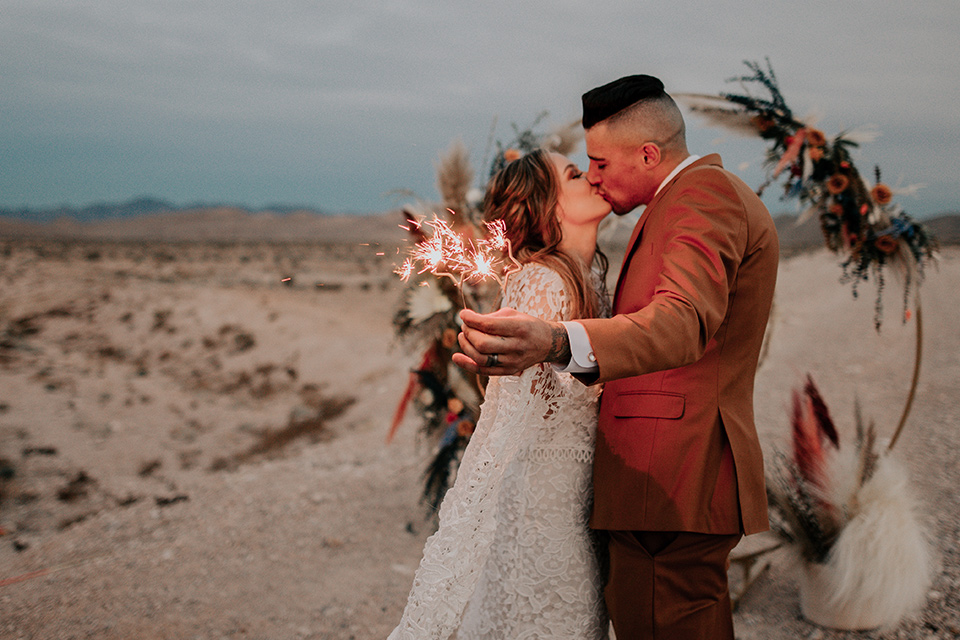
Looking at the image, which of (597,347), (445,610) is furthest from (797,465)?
(597,347)

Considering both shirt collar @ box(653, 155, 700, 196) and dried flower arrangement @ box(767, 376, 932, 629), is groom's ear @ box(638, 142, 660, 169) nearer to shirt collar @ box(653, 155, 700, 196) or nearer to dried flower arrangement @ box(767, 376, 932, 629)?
shirt collar @ box(653, 155, 700, 196)

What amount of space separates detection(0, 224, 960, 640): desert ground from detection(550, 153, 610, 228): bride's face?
102 centimetres

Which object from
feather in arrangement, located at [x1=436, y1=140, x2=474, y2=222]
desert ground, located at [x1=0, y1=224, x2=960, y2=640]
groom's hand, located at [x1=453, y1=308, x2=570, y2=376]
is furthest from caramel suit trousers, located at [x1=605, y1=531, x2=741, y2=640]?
feather in arrangement, located at [x1=436, y1=140, x2=474, y2=222]

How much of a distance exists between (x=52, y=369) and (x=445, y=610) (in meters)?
9.32

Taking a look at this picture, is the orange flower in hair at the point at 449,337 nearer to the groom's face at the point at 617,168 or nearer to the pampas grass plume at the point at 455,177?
the pampas grass plume at the point at 455,177

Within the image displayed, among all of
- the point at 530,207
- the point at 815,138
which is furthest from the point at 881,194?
the point at 530,207

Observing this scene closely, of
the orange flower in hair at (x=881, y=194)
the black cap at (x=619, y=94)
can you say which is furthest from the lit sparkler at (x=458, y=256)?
the orange flower in hair at (x=881, y=194)

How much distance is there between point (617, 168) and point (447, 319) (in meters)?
2.19

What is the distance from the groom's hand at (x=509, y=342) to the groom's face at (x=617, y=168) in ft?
2.91

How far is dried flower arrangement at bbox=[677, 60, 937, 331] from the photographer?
3021 millimetres

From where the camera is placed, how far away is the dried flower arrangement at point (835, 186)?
9.91 feet

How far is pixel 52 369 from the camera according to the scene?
339 inches

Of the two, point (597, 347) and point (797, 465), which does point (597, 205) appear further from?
point (797, 465)

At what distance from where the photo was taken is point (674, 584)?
5.64 ft
